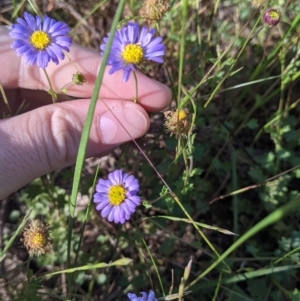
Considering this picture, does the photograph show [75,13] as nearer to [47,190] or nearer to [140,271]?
[47,190]

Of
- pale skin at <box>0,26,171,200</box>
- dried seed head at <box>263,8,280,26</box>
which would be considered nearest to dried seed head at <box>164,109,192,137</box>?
pale skin at <box>0,26,171,200</box>

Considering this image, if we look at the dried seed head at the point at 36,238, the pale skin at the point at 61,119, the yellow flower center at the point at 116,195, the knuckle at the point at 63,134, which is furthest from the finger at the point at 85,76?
the dried seed head at the point at 36,238

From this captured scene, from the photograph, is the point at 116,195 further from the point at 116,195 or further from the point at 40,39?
the point at 40,39

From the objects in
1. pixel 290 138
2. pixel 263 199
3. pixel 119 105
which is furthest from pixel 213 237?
pixel 119 105

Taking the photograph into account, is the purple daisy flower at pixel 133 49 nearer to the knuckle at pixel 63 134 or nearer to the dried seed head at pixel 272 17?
the knuckle at pixel 63 134

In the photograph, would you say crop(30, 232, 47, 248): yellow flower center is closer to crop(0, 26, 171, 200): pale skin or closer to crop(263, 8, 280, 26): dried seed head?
crop(0, 26, 171, 200): pale skin
